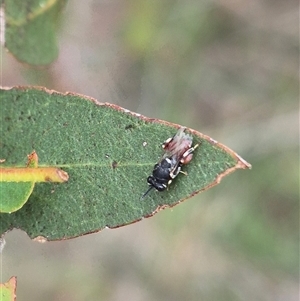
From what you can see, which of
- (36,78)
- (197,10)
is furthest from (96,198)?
(197,10)

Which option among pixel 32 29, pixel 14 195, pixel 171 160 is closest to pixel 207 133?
Result: pixel 32 29

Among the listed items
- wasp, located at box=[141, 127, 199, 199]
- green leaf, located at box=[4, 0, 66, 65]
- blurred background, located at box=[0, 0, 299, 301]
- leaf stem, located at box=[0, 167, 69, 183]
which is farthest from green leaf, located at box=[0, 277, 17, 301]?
blurred background, located at box=[0, 0, 299, 301]

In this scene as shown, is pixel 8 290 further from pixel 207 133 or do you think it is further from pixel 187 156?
pixel 207 133

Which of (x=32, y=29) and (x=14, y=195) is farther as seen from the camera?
(x=32, y=29)

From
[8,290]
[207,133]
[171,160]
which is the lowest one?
[207,133]

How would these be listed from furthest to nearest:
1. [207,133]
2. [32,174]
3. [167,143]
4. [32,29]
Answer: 1. [207,133]
2. [32,29]
3. [167,143]
4. [32,174]

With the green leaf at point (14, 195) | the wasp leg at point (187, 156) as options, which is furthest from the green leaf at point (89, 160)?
the green leaf at point (14, 195)

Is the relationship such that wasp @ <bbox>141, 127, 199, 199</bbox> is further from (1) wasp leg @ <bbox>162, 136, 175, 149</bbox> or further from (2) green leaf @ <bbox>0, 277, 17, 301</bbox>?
(2) green leaf @ <bbox>0, 277, 17, 301</bbox>
